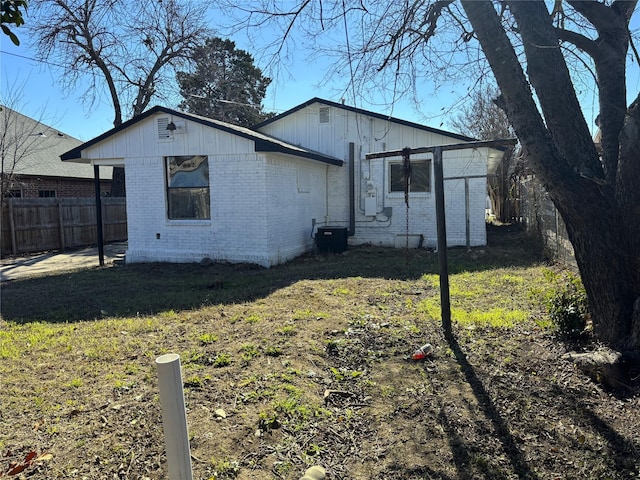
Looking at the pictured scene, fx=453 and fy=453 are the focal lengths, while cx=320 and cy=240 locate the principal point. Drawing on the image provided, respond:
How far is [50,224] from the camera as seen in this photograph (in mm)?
15461

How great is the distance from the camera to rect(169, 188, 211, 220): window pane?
11180 mm

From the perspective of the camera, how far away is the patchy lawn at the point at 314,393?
2.86 m

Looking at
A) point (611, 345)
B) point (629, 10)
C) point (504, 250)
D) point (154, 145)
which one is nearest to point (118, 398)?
point (611, 345)

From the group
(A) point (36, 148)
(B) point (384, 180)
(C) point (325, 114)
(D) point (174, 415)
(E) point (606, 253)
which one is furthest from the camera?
(A) point (36, 148)

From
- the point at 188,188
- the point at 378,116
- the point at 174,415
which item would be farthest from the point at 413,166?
the point at 174,415

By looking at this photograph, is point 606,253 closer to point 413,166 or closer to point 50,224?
point 413,166

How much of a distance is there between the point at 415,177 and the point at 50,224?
40.3ft

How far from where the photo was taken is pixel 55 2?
46.5ft

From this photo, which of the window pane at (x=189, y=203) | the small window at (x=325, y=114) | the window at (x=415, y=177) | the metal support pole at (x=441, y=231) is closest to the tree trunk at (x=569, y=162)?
the metal support pole at (x=441, y=231)

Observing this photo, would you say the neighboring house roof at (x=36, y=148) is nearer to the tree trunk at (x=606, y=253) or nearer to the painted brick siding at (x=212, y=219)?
the painted brick siding at (x=212, y=219)

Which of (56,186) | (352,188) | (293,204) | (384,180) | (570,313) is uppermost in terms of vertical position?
(56,186)

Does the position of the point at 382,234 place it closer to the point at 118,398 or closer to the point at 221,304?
the point at 221,304

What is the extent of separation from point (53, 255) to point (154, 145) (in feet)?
20.7

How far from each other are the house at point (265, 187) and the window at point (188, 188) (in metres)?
0.02
